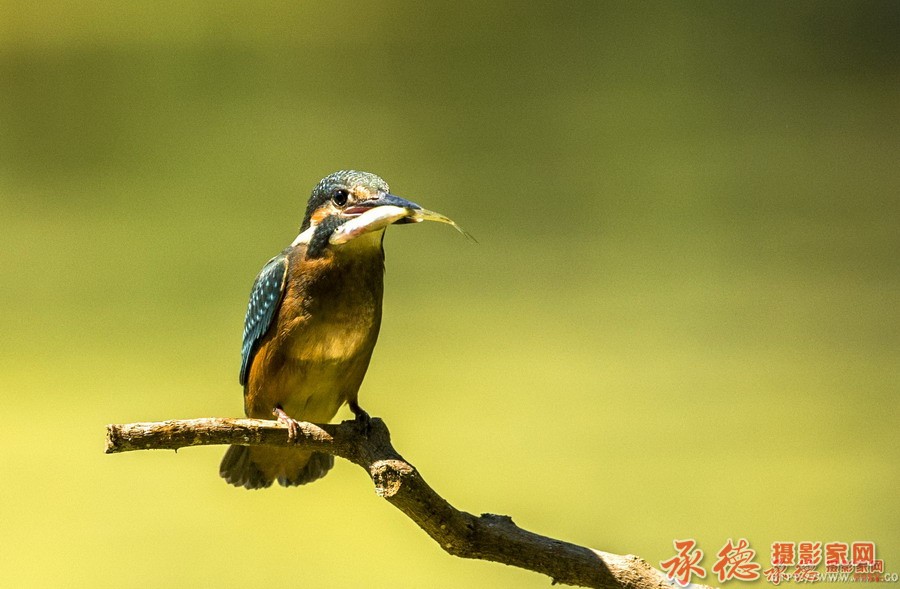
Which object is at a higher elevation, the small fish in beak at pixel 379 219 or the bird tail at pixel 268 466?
the small fish in beak at pixel 379 219

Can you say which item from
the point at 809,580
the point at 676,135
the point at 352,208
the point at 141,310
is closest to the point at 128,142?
the point at 141,310

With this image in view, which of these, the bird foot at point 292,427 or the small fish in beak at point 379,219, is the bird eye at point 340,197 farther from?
the bird foot at point 292,427

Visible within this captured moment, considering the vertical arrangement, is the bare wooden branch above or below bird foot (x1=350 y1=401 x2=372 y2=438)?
below

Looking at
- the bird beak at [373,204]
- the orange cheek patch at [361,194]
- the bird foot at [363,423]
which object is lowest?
the bird foot at [363,423]

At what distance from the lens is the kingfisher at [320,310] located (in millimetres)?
1503

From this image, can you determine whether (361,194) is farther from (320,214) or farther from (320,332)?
(320,332)

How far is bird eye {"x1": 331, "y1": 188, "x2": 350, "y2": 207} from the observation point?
1497 mm

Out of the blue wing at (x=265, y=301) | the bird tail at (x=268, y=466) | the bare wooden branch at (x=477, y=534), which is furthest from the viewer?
the bird tail at (x=268, y=466)

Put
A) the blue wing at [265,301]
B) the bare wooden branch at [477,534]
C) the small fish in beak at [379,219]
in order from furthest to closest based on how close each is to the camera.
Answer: the blue wing at [265,301] < the bare wooden branch at [477,534] < the small fish in beak at [379,219]

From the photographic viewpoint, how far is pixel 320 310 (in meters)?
1.54

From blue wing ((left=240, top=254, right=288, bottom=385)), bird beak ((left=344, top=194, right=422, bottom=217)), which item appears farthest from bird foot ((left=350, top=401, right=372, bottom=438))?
bird beak ((left=344, top=194, right=422, bottom=217))

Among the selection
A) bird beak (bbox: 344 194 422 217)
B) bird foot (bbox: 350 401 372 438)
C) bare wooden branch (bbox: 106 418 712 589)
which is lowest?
bare wooden branch (bbox: 106 418 712 589)

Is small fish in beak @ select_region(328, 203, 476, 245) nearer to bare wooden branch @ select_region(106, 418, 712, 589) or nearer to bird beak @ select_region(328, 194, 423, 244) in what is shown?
bird beak @ select_region(328, 194, 423, 244)

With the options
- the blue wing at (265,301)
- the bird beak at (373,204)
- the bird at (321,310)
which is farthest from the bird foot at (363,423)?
the bird beak at (373,204)
